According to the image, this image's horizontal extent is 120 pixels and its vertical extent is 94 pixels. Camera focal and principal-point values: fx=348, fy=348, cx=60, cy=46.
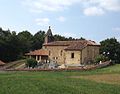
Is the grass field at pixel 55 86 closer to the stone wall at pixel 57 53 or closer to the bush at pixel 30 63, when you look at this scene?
the bush at pixel 30 63

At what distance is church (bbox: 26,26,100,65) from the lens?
234 ft

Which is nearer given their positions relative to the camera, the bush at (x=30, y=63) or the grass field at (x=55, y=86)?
the grass field at (x=55, y=86)

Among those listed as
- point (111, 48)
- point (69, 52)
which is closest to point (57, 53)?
point (69, 52)

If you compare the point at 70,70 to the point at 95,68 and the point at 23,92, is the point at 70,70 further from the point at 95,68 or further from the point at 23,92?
the point at 23,92

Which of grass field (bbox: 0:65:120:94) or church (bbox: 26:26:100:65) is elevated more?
church (bbox: 26:26:100:65)

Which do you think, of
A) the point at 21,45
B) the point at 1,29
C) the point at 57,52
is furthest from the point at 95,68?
the point at 1,29

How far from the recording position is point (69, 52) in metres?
72.3

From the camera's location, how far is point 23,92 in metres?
22.3

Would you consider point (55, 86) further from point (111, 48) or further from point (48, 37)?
point (111, 48)

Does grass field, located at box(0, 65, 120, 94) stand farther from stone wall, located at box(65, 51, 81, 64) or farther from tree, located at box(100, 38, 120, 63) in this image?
tree, located at box(100, 38, 120, 63)

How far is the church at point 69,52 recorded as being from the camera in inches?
2808

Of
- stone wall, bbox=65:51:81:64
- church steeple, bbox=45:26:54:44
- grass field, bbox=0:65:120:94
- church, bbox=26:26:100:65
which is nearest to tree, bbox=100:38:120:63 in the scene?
church steeple, bbox=45:26:54:44

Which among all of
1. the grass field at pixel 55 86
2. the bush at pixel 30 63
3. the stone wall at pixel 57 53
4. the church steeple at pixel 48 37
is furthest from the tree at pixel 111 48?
the grass field at pixel 55 86

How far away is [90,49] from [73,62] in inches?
195
